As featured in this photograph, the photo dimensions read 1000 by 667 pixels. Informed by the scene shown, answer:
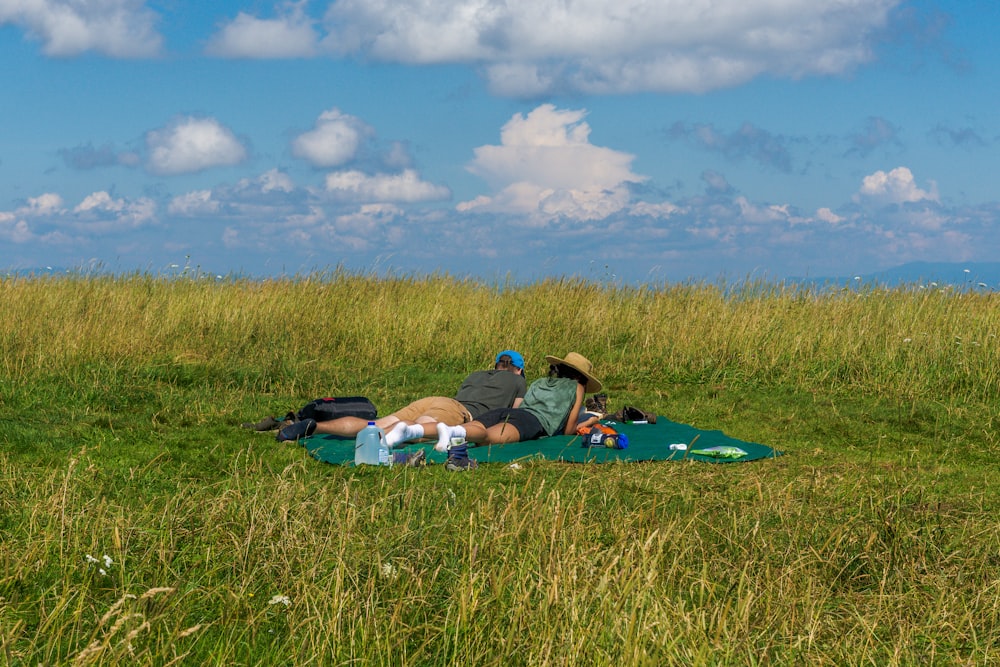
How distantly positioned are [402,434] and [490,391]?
1.41 m

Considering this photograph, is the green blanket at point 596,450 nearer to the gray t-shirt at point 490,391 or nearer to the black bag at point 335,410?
the black bag at point 335,410

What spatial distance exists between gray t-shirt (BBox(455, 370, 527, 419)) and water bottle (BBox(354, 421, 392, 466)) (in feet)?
5.54

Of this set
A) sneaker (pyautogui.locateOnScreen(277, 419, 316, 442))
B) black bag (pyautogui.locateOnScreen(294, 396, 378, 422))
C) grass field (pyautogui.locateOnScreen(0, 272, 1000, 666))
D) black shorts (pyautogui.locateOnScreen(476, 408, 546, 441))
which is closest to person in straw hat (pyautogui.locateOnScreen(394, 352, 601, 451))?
black shorts (pyautogui.locateOnScreen(476, 408, 546, 441))

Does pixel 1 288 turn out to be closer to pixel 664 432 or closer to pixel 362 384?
pixel 362 384

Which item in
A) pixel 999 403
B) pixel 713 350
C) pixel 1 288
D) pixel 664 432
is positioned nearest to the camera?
pixel 664 432

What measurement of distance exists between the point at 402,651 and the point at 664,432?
6.00 meters

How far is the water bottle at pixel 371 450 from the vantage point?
744cm

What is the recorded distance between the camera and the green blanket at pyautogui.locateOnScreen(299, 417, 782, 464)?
7.80 metres

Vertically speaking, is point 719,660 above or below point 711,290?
below

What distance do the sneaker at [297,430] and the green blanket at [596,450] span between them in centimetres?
7

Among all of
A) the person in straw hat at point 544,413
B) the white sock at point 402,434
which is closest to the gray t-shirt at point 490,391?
the person in straw hat at point 544,413

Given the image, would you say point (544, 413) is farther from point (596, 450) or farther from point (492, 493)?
point (492, 493)

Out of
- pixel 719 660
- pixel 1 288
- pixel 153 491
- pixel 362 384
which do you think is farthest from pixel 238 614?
pixel 1 288

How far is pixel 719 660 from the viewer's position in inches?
134
